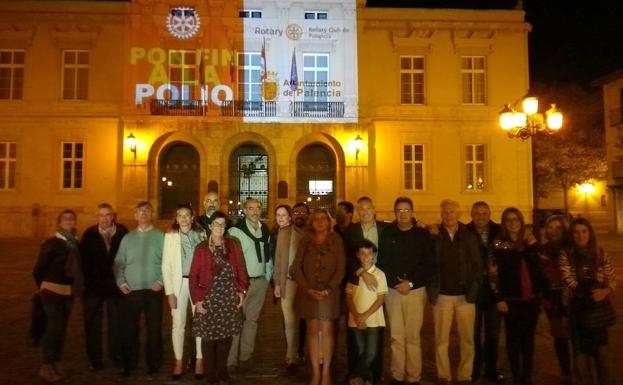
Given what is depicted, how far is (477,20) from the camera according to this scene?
25141 millimetres

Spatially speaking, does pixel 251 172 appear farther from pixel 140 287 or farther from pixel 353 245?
pixel 353 245

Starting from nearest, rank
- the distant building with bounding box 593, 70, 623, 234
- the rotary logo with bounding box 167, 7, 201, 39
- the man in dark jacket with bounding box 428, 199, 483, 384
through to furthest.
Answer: the man in dark jacket with bounding box 428, 199, 483, 384 < the rotary logo with bounding box 167, 7, 201, 39 < the distant building with bounding box 593, 70, 623, 234

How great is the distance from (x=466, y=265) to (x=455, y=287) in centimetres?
28

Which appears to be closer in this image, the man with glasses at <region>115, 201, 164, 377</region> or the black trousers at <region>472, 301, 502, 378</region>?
the black trousers at <region>472, 301, 502, 378</region>

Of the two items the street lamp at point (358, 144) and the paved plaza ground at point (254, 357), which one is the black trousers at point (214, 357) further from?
the street lamp at point (358, 144)

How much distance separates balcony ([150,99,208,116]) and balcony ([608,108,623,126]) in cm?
2195

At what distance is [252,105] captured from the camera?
23906mm

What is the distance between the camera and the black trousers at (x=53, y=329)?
5926mm

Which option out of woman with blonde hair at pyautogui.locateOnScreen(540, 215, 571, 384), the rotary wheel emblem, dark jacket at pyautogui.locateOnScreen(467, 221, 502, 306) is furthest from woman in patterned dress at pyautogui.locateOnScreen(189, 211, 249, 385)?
the rotary wheel emblem

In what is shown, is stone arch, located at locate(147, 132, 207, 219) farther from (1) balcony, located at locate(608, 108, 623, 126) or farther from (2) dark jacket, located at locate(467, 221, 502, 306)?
(1) balcony, located at locate(608, 108, 623, 126)

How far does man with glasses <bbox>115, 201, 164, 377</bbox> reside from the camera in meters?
6.16

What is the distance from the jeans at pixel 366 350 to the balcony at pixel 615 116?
27.5m

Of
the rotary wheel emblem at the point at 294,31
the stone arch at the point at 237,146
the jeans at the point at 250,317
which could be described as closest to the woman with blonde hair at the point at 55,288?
the jeans at the point at 250,317

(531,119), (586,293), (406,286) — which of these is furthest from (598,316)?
(531,119)
